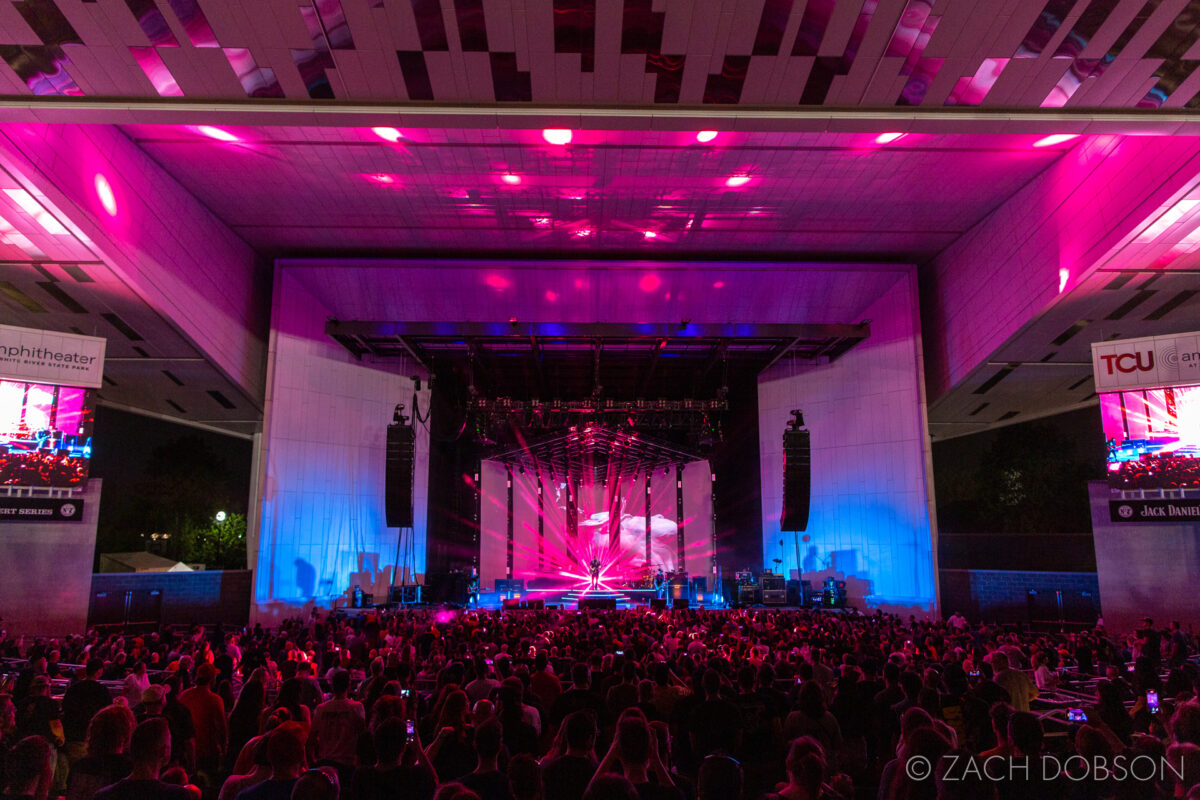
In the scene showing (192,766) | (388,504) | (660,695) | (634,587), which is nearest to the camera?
(192,766)

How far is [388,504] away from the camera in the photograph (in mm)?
20766

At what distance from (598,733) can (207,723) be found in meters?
2.63

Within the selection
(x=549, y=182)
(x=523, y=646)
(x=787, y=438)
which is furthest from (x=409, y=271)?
(x=523, y=646)

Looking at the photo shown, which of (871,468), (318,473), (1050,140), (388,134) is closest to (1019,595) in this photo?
(871,468)

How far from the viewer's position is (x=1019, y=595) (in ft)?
62.8

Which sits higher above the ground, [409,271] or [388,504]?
[409,271]

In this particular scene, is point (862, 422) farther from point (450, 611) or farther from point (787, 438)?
point (450, 611)

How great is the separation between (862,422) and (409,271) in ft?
44.5

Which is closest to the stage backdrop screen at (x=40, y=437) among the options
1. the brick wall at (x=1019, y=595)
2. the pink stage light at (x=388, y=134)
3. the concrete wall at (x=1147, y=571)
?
the pink stage light at (x=388, y=134)

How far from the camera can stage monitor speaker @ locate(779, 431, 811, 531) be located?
68.3 ft

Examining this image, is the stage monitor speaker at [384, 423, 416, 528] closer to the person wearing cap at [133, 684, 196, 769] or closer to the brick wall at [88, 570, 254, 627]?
the brick wall at [88, 570, 254, 627]

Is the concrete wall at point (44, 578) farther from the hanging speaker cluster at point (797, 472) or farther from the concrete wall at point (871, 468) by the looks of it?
the concrete wall at point (871, 468)

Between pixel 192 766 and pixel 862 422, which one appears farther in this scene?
pixel 862 422

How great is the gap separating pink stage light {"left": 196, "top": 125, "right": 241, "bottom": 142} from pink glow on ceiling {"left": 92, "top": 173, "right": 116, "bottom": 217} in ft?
6.27
